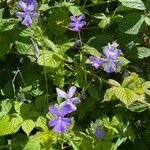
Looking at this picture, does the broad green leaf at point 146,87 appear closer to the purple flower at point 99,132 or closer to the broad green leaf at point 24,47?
the purple flower at point 99,132

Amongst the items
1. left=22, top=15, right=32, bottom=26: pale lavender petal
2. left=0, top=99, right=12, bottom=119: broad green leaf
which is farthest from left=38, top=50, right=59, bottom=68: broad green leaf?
left=0, top=99, right=12, bottom=119: broad green leaf

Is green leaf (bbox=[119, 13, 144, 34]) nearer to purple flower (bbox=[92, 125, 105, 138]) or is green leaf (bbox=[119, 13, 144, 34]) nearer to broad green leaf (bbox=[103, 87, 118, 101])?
broad green leaf (bbox=[103, 87, 118, 101])

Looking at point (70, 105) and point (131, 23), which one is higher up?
point (131, 23)

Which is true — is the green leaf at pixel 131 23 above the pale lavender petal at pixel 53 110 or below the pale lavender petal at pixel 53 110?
above

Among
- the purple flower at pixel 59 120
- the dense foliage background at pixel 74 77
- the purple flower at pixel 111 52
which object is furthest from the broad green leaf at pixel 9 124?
the purple flower at pixel 111 52

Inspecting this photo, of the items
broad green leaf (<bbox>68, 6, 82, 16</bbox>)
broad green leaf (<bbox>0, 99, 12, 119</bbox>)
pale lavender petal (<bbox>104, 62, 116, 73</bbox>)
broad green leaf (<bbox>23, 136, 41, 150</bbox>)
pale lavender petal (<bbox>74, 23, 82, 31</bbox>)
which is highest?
broad green leaf (<bbox>68, 6, 82, 16</bbox>)

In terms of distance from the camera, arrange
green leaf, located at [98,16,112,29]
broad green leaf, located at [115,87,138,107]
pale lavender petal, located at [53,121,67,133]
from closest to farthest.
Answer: pale lavender petal, located at [53,121,67,133] → broad green leaf, located at [115,87,138,107] → green leaf, located at [98,16,112,29]

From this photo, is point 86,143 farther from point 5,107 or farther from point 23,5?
point 23,5

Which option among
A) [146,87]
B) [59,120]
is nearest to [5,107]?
[59,120]
